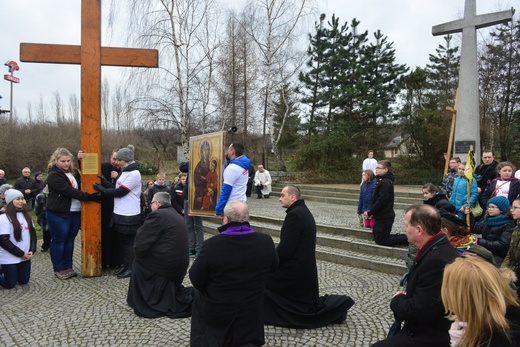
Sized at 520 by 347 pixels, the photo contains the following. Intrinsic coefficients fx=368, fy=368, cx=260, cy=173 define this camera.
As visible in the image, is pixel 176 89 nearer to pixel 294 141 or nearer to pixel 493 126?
pixel 294 141

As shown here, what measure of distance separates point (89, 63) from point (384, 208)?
5458 millimetres

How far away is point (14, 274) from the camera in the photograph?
533 centimetres

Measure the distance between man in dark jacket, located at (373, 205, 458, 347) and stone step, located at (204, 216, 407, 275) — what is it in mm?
3603

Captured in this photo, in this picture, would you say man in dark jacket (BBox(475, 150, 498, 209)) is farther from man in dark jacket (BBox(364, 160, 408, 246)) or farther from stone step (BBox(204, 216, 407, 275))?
stone step (BBox(204, 216, 407, 275))

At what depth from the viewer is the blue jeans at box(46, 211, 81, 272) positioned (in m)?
5.47

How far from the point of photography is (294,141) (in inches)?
898

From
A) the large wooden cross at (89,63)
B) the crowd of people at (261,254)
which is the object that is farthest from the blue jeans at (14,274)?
the large wooden cross at (89,63)

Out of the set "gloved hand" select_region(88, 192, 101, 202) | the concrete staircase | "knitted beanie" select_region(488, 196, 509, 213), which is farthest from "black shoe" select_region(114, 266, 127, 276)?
"knitted beanie" select_region(488, 196, 509, 213)

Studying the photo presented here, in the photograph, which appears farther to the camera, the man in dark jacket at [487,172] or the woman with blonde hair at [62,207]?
the man in dark jacket at [487,172]

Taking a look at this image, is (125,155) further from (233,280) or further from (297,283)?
(233,280)

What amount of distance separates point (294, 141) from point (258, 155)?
4.53 meters

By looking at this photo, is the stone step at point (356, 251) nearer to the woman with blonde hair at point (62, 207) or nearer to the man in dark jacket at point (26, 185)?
the woman with blonde hair at point (62, 207)

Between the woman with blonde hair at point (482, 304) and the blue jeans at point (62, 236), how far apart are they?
210 inches

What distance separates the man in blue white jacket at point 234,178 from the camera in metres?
5.46
